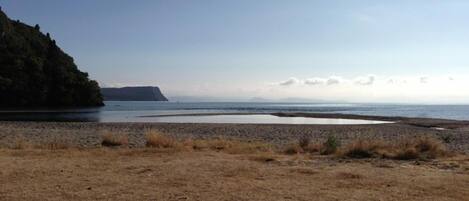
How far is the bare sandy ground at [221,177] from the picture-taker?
947cm

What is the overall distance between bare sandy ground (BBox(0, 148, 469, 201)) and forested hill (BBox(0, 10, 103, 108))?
109m

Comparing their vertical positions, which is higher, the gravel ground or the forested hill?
the forested hill

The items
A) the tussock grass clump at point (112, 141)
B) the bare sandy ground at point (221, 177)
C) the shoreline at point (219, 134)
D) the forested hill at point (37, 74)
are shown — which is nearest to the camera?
the bare sandy ground at point (221, 177)

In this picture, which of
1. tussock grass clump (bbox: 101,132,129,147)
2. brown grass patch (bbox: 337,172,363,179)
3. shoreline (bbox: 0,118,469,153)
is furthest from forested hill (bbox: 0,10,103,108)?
brown grass patch (bbox: 337,172,363,179)

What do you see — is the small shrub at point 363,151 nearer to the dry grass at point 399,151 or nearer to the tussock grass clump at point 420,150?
the dry grass at point 399,151

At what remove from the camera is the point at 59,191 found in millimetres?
9625

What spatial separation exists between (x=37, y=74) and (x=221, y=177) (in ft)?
394

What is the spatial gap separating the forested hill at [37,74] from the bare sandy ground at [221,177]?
359ft

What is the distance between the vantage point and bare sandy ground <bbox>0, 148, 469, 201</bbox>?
947cm

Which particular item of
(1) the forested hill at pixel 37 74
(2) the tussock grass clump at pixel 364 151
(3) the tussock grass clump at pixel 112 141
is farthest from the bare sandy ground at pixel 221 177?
(1) the forested hill at pixel 37 74

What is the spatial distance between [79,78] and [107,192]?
131m

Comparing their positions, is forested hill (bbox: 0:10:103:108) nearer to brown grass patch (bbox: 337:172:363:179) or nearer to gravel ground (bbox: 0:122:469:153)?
gravel ground (bbox: 0:122:469:153)

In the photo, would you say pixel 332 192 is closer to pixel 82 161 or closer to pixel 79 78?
pixel 82 161

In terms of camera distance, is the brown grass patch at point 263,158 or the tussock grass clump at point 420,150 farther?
the tussock grass clump at point 420,150
